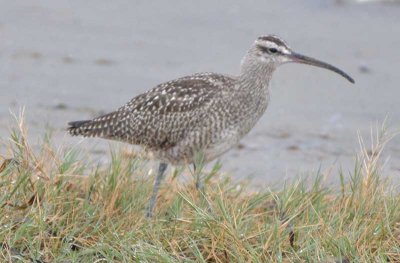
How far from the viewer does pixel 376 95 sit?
41.5 ft

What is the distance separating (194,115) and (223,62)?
473 cm

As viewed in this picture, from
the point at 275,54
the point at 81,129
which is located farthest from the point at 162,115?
the point at 275,54

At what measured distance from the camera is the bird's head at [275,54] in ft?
29.9

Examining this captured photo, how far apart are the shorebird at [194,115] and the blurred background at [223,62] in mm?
1167

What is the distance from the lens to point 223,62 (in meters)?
13.4

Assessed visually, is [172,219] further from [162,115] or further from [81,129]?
[81,129]

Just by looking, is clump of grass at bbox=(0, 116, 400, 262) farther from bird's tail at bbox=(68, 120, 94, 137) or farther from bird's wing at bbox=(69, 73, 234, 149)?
bird's tail at bbox=(68, 120, 94, 137)

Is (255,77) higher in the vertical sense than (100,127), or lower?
higher

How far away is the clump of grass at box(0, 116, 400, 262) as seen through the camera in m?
6.76

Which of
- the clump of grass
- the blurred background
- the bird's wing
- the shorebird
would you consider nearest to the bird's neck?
the shorebird

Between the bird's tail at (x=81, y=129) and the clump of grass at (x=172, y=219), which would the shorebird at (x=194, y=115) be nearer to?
the bird's tail at (x=81, y=129)

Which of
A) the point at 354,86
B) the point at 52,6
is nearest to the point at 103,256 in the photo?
the point at 354,86

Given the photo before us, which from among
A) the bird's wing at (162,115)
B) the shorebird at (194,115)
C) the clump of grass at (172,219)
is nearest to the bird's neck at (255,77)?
the shorebird at (194,115)

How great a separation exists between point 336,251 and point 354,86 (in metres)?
6.37
